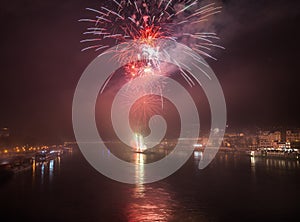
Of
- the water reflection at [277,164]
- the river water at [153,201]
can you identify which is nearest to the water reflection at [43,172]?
the river water at [153,201]

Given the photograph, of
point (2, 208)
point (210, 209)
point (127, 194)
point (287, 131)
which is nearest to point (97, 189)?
point (127, 194)

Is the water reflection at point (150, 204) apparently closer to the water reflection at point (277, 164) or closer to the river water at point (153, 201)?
the river water at point (153, 201)

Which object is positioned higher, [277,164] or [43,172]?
[43,172]

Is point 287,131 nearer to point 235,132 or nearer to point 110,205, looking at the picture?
point 235,132

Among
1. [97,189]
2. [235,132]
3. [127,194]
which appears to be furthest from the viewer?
[235,132]

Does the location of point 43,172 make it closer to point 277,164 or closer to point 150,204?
point 150,204

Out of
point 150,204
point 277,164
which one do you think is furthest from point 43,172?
point 277,164

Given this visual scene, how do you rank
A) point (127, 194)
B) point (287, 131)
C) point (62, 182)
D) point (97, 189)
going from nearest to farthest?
point (127, 194)
point (97, 189)
point (62, 182)
point (287, 131)

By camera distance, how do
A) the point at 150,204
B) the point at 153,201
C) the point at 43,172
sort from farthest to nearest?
the point at 43,172 → the point at 153,201 → the point at 150,204
